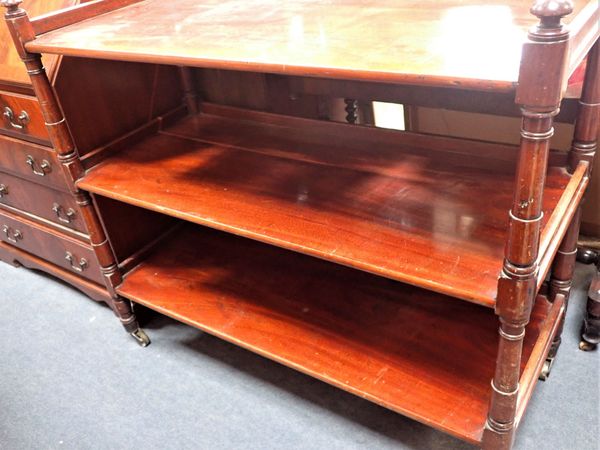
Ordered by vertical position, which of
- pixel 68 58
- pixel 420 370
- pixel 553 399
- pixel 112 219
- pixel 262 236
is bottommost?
pixel 553 399

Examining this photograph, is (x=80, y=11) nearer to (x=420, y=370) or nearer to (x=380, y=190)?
(x=380, y=190)

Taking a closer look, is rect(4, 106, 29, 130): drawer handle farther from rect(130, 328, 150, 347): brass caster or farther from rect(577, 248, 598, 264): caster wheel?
rect(577, 248, 598, 264): caster wheel

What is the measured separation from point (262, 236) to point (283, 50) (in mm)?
349

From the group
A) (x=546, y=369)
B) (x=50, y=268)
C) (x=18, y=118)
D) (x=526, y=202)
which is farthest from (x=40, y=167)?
(x=546, y=369)

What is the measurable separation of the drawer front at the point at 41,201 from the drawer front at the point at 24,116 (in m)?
0.17

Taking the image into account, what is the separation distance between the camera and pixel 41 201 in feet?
5.32

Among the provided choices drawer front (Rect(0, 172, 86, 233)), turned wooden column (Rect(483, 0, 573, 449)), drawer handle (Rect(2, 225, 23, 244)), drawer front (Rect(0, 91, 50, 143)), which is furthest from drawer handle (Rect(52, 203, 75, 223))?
turned wooden column (Rect(483, 0, 573, 449))

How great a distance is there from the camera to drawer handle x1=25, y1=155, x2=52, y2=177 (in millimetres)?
1455

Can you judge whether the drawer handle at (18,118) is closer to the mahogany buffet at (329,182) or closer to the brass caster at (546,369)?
the mahogany buffet at (329,182)

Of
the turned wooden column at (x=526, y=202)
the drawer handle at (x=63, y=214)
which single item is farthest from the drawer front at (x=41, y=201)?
the turned wooden column at (x=526, y=202)

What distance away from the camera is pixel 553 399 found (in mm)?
1290

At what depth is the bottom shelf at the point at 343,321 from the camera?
1.09 meters

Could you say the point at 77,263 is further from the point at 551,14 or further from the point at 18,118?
the point at 551,14

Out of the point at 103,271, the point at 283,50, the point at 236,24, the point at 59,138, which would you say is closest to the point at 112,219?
the point at 103,271
